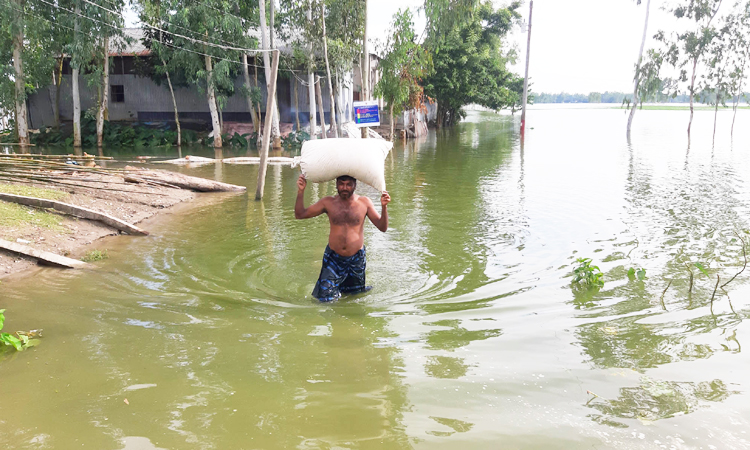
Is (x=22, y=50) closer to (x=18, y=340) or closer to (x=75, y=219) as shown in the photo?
(x=75, y=219)

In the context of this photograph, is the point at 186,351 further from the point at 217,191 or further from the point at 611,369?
the point at 217,191

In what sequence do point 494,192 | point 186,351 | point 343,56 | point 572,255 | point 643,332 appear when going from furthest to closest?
point 343,56 → point 494,192 → point 572,255 → point 643,332 → point 186,351

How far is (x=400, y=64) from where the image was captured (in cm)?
2252

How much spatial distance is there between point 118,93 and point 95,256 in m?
23.1

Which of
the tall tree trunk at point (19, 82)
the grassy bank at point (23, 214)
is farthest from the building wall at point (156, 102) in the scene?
the grassy bank at point (23, 214)

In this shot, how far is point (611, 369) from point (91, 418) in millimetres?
3214

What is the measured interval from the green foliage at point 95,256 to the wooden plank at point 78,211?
3.63ft

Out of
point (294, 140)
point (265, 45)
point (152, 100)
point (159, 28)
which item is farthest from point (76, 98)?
point (294, 140)

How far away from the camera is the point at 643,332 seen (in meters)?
4.41

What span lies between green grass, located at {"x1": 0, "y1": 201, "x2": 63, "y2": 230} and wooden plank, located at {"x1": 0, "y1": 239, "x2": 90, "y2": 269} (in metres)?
0.91

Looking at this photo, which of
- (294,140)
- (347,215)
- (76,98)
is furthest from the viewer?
(294,140)

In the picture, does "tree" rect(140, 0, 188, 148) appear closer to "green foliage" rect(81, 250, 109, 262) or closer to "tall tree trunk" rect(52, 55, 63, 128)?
"tall tree trunk" rect(52, 55, 63, 128)

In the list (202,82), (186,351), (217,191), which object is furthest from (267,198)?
(202,82)

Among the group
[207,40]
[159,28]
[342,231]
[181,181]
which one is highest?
[159,28]
